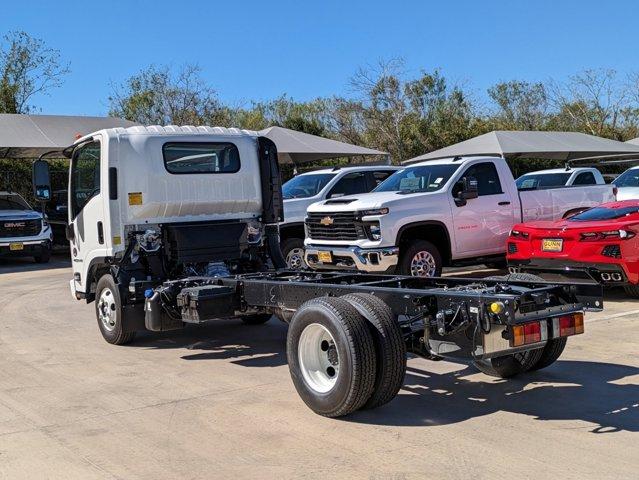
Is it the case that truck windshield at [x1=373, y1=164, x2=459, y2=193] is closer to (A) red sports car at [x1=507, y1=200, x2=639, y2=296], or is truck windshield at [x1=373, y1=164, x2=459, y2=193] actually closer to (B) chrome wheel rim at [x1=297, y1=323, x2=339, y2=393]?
(A) red sports car at [x1=507, y1=200, x2=639, y2=296]

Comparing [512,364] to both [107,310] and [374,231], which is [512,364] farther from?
[374,231]

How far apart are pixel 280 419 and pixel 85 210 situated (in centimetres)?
440

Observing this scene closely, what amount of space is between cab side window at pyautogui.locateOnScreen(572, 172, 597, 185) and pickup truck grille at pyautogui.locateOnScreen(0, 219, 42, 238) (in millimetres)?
13681

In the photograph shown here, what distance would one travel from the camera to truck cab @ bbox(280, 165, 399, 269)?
1345 centimetres

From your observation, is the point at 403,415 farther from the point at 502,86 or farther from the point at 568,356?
the point at 502,86

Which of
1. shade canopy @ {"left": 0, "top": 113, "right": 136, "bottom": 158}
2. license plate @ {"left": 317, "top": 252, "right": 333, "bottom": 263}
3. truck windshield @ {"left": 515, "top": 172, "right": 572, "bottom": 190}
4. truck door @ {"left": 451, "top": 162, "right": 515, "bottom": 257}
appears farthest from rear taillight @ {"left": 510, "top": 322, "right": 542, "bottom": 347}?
shade canopy @ {"left": 0, "top": 113, "right": 136, "bottom": 158}

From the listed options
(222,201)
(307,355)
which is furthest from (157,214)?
(307,355)

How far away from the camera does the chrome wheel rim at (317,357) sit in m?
5.44

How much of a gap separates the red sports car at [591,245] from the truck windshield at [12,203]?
15.0 meters

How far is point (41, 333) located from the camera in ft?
30.7

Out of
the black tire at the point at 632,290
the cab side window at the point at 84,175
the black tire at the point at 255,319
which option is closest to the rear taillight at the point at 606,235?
the black tire at the point at 632,290

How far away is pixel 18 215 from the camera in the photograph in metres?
19.4

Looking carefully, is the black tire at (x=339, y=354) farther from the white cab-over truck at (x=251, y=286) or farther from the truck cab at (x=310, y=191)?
the truck cab at (x=310, y=191)

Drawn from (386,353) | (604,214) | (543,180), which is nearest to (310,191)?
(604,214)
